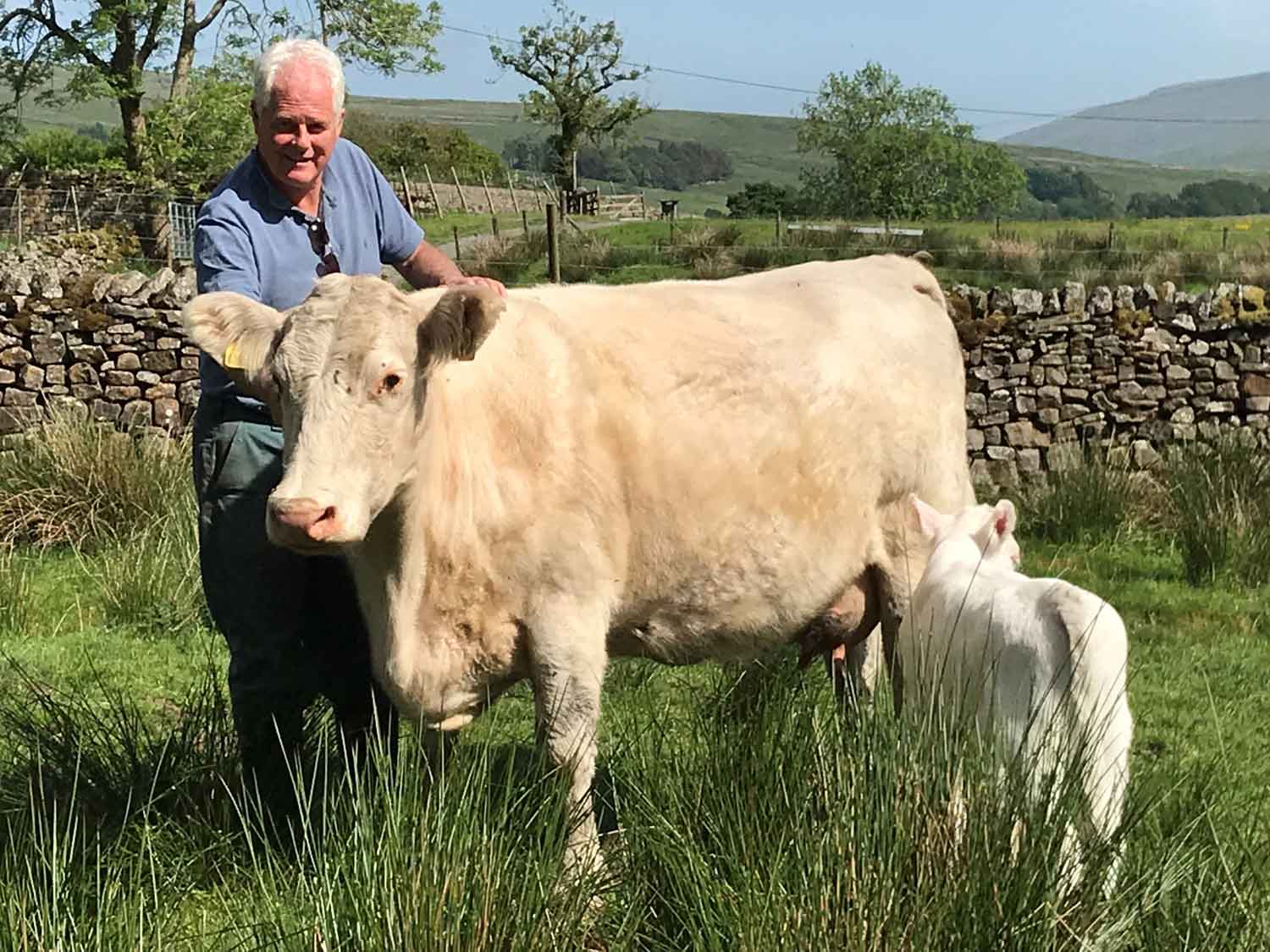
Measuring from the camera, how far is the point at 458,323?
3453 mm

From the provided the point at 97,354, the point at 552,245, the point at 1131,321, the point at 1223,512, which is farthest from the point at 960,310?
the point at 97,354

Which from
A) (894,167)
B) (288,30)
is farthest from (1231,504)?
(894,167)

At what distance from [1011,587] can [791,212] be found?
64.3 m

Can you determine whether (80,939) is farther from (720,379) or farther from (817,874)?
(720,379)

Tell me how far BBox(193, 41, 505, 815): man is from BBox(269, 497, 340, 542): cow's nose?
80 centimetres

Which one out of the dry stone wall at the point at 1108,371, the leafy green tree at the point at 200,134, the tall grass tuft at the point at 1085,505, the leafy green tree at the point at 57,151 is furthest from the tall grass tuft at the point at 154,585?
the leafy green tree at the point at 57,151

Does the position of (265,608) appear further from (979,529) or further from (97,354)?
(97,354)

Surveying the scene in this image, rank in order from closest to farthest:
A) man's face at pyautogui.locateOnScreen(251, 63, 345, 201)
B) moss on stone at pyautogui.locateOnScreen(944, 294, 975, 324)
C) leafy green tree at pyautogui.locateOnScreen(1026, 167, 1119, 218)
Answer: man's face at pyautogui.locateOnScreen(251, 63, 345, 201) < moss on stone at pyautogui.locateOnScreen(944, 294, 975, 324) < leafy green tree at pyautogui.locateOnScreen(1026, 167, 1119, 218)

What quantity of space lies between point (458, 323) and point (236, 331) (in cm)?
56

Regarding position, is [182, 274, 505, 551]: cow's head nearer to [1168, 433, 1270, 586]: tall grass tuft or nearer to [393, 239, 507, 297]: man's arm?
[393, 239, 507, 297]: man's arm

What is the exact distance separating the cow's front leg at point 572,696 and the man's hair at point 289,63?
1.65m

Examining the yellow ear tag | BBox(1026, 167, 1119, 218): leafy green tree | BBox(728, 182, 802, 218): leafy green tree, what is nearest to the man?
the yellow ear tag

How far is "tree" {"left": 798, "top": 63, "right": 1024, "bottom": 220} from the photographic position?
76.8m

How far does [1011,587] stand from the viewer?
3881 mm
